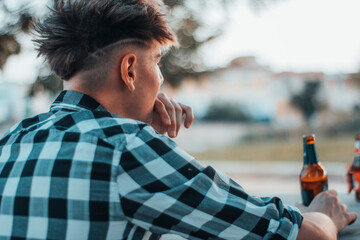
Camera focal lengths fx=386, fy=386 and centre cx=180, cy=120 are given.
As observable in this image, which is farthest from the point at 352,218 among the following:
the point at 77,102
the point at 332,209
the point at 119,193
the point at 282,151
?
the point at 282,151

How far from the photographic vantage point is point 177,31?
11.3 ft

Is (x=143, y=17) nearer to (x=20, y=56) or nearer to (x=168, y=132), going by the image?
(x=168, y=132)

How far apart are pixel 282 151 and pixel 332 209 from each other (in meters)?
10.1

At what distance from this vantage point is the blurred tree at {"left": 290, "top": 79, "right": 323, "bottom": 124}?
14086 millimetres

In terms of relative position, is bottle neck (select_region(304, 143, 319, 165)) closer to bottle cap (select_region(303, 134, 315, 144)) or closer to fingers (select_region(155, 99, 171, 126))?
bottle cap (select_region(303, 134, 315, 144))

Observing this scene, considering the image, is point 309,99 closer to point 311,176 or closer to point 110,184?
point 311,176

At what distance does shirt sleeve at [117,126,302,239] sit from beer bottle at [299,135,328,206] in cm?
62

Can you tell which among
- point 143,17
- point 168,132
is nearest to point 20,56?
point 168,132

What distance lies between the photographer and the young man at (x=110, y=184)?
0.80 meters

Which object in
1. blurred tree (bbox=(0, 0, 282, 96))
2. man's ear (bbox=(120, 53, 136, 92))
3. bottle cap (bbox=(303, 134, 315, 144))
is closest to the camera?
man's ear (bbox=(120, 53, 136, 92))

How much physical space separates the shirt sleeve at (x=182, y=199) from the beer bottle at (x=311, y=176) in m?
0.62

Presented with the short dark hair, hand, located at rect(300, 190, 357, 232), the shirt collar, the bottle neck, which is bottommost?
hand, located at rect(300, 190, 357, 232)

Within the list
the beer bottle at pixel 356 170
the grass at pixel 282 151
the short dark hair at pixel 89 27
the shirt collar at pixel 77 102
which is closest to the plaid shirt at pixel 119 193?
the shirt collar at pixel 77 102

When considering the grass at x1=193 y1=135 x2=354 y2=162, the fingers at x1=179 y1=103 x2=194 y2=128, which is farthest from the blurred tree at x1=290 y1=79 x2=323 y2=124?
the fingers at x1=179 y1=103 x2=194 y2=128
